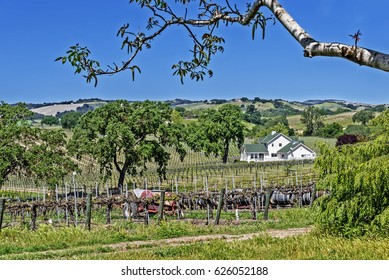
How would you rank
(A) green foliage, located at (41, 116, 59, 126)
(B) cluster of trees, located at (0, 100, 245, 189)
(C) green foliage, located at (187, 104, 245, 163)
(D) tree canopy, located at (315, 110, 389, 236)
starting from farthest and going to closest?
1. (A) green foliage, located at (41, 116, 59, 126)
2. (C) green foliage, located at (187, 104, 245, 163)
3. (B) cluster of trees, located at (0, 100, 245, 189)
4. (D) tree canopy, located at (315, 110, 389, 236)

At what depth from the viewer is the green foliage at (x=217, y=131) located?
6562cm

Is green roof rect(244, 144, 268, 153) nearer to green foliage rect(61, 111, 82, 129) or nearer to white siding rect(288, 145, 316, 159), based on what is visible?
white siding rect(288, 145, 316, 159)

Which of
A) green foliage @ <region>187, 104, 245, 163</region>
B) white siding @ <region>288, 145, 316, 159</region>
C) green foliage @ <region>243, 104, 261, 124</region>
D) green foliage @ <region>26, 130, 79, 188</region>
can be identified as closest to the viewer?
green foliage @ <region>26, 130, 79, 188</region>

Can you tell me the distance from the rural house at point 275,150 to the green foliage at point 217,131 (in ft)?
36.5

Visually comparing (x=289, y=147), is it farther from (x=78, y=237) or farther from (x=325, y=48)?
(x=325, y=48)

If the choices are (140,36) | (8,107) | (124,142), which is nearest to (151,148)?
(124,142)

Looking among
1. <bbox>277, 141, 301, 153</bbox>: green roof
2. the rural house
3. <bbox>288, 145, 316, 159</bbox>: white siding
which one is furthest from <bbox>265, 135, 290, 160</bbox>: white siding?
<bbox>288, 145, 316, 159</bbox>: white siding

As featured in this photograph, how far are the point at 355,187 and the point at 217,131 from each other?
56.7 m

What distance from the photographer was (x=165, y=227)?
14.1m

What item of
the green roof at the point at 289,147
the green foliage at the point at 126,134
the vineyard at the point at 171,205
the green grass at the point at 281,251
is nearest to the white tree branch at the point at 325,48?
the green grass at the point at 281,251

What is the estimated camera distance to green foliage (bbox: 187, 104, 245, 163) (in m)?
65.6

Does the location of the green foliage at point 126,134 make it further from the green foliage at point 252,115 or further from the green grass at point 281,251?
the green foliage at point 252,115

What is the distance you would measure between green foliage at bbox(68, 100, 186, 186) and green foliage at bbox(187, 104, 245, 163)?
2538 cm
